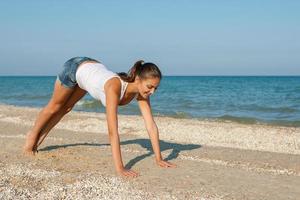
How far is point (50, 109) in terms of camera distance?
7.16 meters

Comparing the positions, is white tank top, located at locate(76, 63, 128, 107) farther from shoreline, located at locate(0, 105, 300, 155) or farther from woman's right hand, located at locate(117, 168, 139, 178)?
shoreline, located at locate(0, 105, 300, 155)

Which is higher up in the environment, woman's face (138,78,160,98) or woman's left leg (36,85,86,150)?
woman's face (138,78,160,98)

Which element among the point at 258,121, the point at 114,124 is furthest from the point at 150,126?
the point at 258,121

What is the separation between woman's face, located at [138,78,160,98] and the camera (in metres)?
5.88

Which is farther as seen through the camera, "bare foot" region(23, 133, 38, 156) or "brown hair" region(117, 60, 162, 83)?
"bare foot" region(23, 133, 38, 156)

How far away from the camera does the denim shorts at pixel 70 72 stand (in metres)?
6.67

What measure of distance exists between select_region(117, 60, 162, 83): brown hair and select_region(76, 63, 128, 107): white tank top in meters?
0.09

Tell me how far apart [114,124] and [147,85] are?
0.65 meters

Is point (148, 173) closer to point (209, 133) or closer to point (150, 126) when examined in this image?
point (150, 126)

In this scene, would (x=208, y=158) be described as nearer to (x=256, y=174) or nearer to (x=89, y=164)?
(x=256, y=174)

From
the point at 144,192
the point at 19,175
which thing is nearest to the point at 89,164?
the point at 19,175

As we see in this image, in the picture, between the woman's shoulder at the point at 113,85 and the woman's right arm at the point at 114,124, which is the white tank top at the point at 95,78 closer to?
the woman's shoulder at the point at 113,85

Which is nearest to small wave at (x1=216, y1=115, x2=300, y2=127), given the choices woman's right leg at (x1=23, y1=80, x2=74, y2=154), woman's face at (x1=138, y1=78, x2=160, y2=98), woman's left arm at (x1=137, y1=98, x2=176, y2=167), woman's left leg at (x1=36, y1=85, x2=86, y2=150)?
woman's left arm at (x1=137, y1=98, x2=176, y2=167)

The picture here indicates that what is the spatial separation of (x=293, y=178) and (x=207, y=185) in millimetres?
1608
